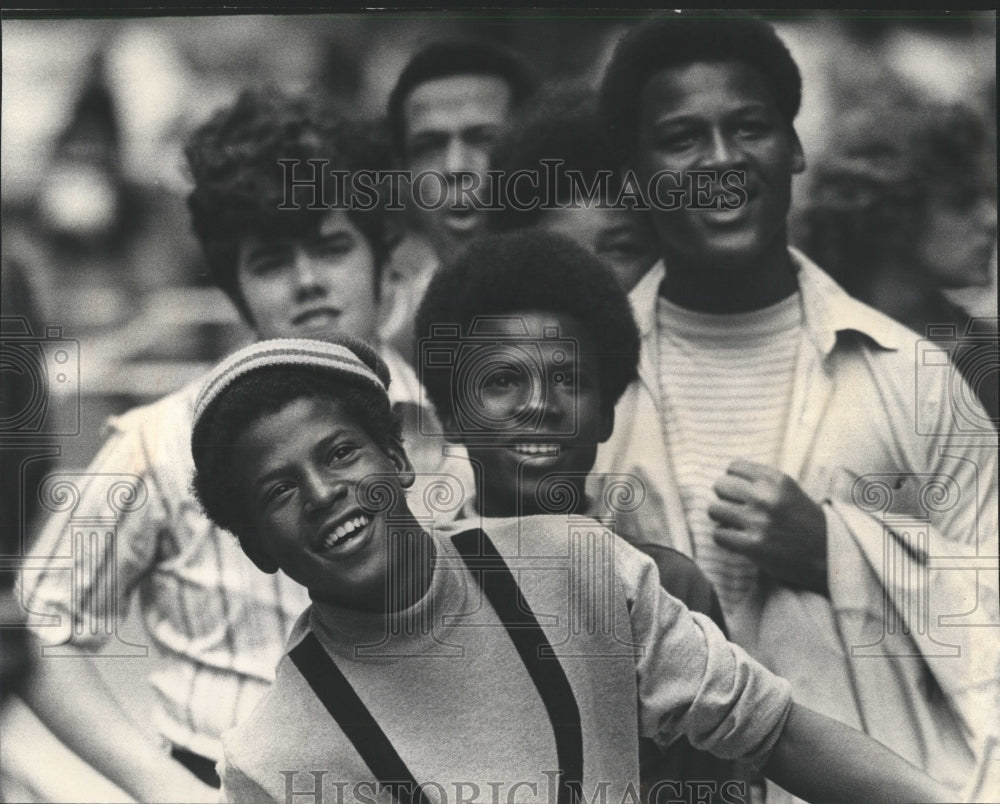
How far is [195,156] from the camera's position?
354 centimetres

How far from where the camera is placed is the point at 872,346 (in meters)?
3.58

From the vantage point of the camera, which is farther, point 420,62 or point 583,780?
point 420,62

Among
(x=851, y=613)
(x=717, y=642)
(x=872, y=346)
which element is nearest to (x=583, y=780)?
(x=717, y=642)

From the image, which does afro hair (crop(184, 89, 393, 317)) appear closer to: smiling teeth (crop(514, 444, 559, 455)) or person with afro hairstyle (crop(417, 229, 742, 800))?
person with afro hairstyle (crop(417, 229, 742, 800))

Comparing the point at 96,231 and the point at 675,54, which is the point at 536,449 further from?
the point at 96,231

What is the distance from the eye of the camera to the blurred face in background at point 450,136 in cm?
355

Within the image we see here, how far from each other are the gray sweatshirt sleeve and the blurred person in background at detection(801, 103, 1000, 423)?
1.09 metres

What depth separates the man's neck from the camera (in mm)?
3564

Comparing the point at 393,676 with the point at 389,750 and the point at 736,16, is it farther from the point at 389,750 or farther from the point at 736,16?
the point at 736,16

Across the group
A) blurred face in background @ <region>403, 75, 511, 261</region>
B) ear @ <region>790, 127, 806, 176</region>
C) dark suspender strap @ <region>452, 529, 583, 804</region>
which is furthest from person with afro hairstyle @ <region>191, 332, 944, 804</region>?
ear @ <region>790, 127, 806, 176</region>

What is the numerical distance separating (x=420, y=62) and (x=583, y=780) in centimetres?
210

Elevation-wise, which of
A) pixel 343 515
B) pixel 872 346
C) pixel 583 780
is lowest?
pixel 583 780

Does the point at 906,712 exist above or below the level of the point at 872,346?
below

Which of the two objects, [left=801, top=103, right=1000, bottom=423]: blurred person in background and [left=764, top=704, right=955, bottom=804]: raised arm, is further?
[left=801, top=103, right=1000, bottom=423]: blurred person in background
